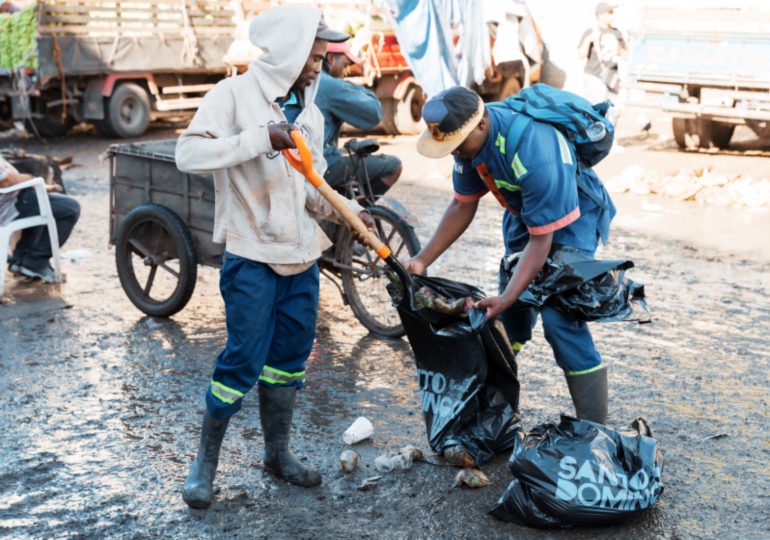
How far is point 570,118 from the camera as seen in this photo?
3.75 m

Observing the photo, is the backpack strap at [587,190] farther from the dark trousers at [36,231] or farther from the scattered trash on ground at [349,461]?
the dark trousers at [36,231]

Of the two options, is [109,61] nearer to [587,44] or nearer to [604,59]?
[587,44]

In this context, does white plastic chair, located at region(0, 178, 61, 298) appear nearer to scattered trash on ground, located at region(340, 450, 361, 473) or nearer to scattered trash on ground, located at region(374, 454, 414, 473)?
scattered trash on ground, located at region(340, 450, 361, 473)

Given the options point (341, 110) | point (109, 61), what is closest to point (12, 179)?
point (341, 110)

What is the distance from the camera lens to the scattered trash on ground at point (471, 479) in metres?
3.92

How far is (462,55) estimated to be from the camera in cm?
1521

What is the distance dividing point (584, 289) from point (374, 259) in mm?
2490

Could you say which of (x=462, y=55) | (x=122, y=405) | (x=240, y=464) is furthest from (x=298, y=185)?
(x=462, y=55)

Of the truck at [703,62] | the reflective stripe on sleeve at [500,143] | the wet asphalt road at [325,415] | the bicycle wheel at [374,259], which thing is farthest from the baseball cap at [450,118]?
the truck at [703,62]

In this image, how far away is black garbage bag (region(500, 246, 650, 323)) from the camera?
373 cm

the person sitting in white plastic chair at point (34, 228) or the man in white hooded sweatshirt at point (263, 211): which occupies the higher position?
the man in white hooded sweatshirt at point (263, 211)

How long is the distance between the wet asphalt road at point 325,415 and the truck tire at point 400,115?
8.88 metres

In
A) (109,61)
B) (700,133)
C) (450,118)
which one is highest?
(450,118)

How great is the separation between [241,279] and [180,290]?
100 inches
